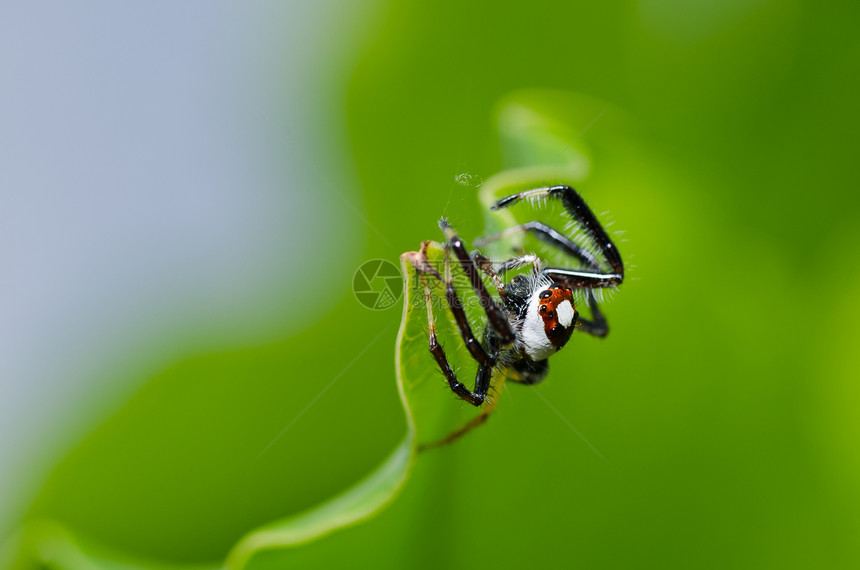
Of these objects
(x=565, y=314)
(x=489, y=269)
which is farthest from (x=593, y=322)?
(x=489, y=269)

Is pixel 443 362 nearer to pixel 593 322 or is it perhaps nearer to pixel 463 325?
pixel 463 325

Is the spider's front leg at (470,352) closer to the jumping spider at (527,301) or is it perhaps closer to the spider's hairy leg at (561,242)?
the jumping spider at (527,301)

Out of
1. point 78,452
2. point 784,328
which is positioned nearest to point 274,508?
point 78,452

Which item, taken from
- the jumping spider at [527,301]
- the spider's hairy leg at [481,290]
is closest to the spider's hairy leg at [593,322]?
the jumping spider at [527,301]

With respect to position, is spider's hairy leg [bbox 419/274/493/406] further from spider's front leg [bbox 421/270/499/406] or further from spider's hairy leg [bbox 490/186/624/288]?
spider's hairy leg [bbox 490/186/624/288]

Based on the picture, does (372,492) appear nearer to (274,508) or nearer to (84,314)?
(274,508)

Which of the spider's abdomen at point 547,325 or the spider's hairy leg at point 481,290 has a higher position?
the spider's hairy leg at point 481,290

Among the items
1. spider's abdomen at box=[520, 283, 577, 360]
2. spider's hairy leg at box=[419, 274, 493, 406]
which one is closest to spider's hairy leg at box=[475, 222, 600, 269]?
spider's abdomen at box=[520, 283, 577, 360]

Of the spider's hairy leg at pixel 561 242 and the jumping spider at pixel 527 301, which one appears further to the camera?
the spider's hairy leg at pixel 561 242
